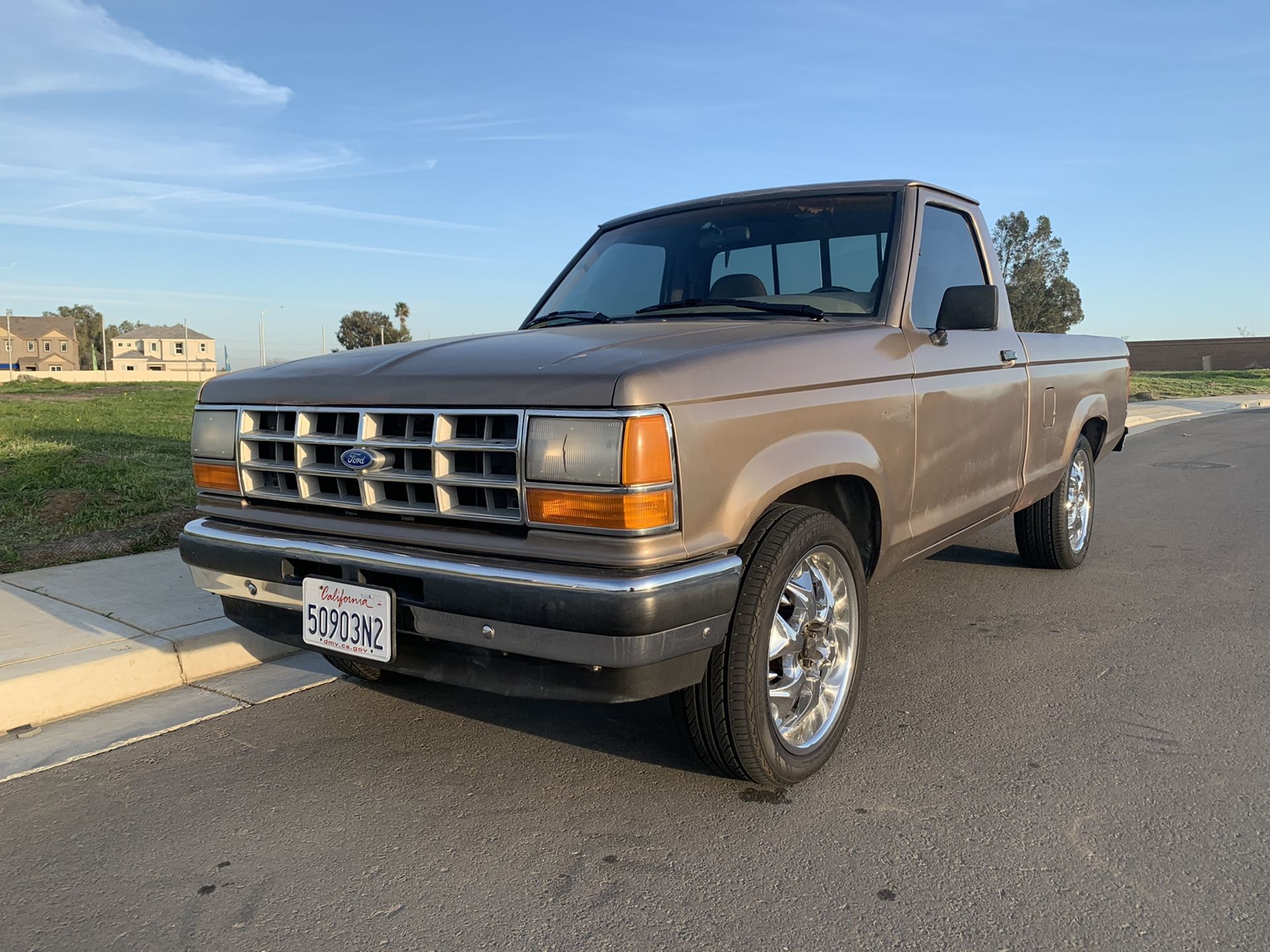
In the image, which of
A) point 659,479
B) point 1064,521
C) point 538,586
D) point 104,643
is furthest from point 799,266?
point 104,643

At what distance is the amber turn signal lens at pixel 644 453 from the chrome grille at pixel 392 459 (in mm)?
309

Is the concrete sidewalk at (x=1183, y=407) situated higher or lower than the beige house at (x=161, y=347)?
lower

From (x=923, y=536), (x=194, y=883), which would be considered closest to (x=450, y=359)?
(x=194, y=883)

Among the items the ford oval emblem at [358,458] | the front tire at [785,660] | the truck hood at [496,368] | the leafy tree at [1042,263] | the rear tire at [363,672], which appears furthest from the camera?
the leafy tree at [1042,263]

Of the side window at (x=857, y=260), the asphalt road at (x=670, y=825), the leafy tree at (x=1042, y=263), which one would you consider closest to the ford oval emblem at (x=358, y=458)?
the asphalt road at (x=670, y=825)

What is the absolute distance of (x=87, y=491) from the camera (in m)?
6.91

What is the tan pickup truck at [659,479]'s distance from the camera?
96.0 inches

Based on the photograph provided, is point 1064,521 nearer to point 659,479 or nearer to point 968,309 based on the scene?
point 968,309

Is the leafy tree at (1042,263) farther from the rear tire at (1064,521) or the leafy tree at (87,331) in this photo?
the leafy tree at (87,331)

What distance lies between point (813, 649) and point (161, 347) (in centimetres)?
12251

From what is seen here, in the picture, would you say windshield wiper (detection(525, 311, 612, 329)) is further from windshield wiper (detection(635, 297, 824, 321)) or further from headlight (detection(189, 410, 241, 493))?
headlight (detection(189, 410, 241, 493))

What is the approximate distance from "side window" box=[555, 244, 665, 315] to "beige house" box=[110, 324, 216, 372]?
10825 cm

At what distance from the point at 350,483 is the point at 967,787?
6.90 feet

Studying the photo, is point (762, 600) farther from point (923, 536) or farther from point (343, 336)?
point (343, 336)
